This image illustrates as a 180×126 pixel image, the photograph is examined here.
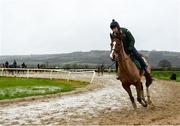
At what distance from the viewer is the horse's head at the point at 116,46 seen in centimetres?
1557

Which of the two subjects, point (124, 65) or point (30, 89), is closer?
point (124, 65)

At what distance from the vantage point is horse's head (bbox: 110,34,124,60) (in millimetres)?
15570

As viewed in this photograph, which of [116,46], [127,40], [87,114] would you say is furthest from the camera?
[127,40]

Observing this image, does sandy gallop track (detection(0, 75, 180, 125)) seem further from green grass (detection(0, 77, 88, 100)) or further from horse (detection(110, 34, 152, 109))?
green grass (detection(0, 77, 88, 100))

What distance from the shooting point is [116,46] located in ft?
51.5

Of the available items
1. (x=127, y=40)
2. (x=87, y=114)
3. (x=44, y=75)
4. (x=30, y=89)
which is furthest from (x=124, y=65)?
(x=44, y=75)

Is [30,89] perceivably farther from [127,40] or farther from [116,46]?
[116,46]

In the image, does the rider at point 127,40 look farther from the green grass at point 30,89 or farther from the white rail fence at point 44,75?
the white rail fence at point 44,75

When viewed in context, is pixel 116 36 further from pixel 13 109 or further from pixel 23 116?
pixel 13 109

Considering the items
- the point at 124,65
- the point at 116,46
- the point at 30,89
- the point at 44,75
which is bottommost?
the point at 44,75

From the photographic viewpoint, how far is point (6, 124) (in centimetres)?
1414

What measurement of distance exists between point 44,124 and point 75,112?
329cm

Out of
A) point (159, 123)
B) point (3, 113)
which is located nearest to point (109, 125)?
point (159, 123)

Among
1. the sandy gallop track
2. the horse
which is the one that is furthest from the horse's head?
the sandy gallop track
